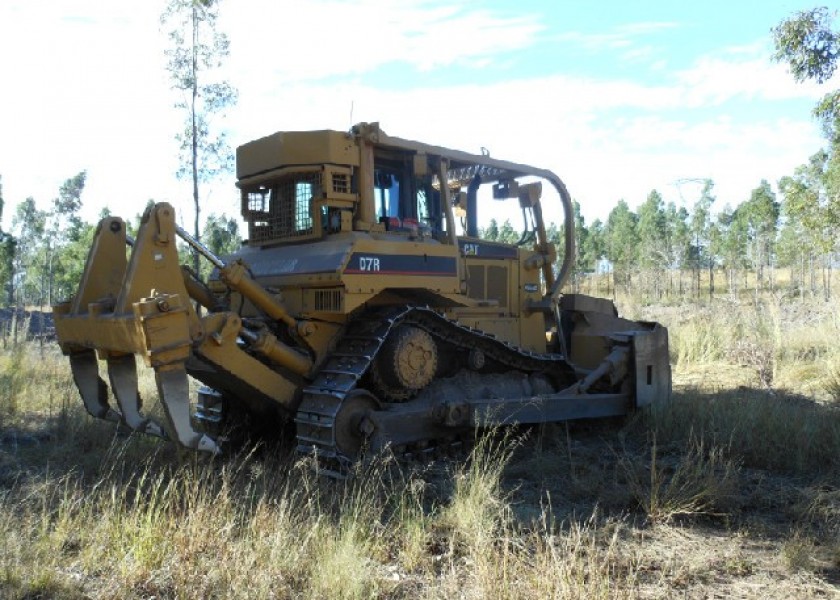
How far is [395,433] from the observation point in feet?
19.8

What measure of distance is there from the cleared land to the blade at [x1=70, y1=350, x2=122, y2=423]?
1.64 feet

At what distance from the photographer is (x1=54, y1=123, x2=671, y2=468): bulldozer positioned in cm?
529

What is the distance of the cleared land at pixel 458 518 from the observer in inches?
139

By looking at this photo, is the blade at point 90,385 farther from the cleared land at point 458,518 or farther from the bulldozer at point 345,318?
the cleared land at point 458,518

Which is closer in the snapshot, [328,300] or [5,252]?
[328,300]

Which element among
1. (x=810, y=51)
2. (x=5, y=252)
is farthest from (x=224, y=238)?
(x=810, y=51)

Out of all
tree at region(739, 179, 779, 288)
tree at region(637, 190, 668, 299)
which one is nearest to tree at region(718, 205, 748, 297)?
tree at region(739, 179, 779, 288)

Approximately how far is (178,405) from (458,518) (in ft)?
6.83

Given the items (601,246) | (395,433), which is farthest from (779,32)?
(601,246)

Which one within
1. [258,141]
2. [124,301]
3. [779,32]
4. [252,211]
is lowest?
[124,301]

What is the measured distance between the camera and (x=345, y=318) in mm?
6340

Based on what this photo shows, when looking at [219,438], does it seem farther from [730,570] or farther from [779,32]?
[779,32]

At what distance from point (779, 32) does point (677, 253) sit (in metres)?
37.3

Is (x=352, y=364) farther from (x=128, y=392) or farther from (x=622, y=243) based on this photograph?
(x=622, y=243)
